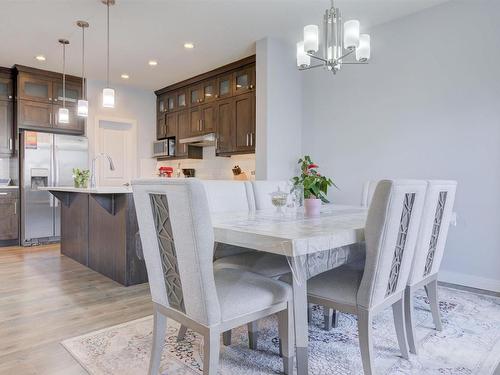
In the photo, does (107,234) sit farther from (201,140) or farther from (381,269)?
(381,269)

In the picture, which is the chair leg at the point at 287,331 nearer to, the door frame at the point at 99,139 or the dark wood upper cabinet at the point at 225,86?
the dark wood upper cabinet at the point at 225,86

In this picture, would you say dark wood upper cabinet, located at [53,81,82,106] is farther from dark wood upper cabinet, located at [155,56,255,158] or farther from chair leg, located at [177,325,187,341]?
chair leg, located at [177,325,187,341]

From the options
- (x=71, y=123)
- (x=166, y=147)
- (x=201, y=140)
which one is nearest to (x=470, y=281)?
(x=201, y=140)

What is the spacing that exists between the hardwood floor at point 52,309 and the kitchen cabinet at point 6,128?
200 centimetres

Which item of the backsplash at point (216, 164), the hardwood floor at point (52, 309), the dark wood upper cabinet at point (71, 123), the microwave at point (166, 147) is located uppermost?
the dark wood upper cabinet at point (71, 123)

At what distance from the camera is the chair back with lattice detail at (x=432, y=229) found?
1.84m

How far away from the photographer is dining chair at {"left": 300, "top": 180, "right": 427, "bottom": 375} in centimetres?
144

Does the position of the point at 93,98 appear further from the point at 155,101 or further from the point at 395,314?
the point at 395,314

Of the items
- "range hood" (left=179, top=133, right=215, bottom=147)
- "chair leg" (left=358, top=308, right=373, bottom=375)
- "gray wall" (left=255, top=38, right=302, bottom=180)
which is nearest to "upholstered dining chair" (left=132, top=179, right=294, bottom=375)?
"chair leg" (left=358, top=308, right=373, bottom=375)

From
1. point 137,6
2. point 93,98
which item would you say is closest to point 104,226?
point 137,6

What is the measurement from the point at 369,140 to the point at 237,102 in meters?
1.94

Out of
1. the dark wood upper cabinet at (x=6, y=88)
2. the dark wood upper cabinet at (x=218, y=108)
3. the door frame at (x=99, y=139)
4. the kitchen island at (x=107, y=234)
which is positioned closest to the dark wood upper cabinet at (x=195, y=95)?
the dark wood upper cabinet at (x=218, y=108)

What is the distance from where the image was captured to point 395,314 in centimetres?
180

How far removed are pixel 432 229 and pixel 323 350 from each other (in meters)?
0.92
